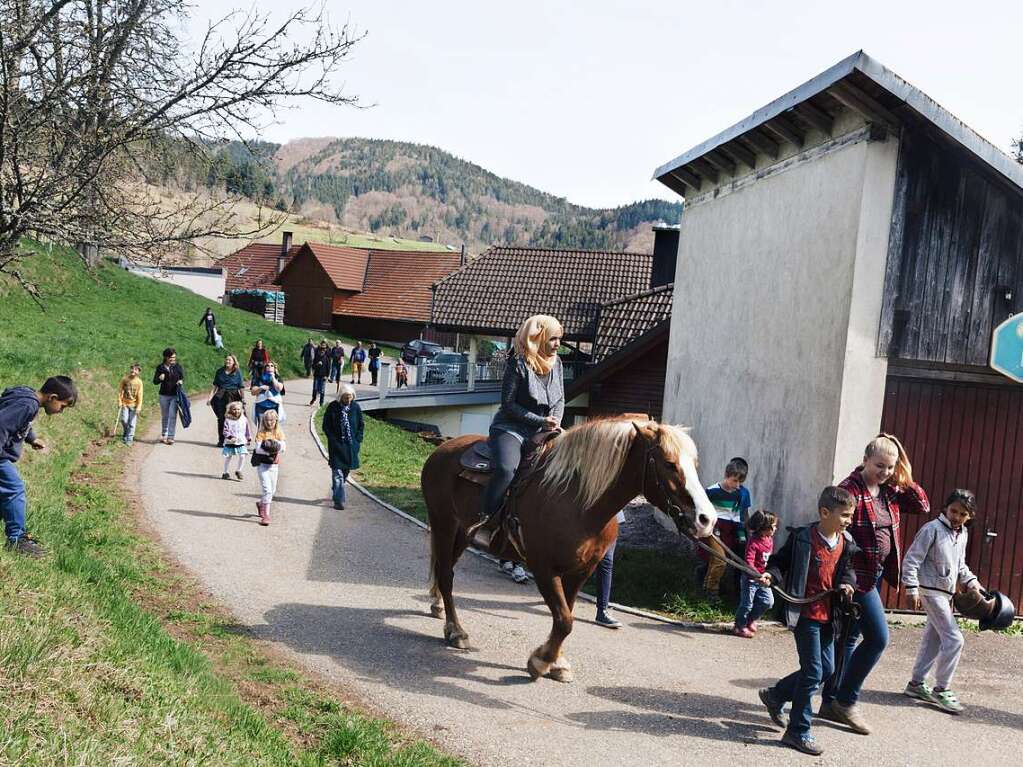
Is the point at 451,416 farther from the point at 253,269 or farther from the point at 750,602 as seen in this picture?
the point at 253,269

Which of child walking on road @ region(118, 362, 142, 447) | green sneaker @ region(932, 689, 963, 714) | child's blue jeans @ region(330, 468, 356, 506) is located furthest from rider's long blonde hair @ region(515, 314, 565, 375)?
child walking on road @ region(118, 362, 142, 447)

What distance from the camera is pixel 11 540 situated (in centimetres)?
719

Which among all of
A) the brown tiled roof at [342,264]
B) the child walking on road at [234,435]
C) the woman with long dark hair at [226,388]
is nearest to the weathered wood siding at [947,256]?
the child walking on road at [234,435]

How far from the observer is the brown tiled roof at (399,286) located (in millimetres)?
61812

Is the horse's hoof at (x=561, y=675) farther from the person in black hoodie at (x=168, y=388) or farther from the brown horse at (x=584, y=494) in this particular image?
the person in black hoodie at (x=168, y=388)

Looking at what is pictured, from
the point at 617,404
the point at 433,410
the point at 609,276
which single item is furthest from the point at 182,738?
the point at 609,276

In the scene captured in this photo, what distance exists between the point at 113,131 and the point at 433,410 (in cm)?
2520

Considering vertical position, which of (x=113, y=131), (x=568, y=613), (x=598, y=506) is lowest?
(x=568, y=613)

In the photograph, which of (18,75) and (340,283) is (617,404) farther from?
(340,283)

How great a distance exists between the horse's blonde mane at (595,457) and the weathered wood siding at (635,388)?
1693 cm

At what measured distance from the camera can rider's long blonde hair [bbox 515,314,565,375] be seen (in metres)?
7.55

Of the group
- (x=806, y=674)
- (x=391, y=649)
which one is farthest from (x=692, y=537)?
(x=391, y=649)

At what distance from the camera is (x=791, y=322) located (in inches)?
444

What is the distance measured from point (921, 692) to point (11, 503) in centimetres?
760
